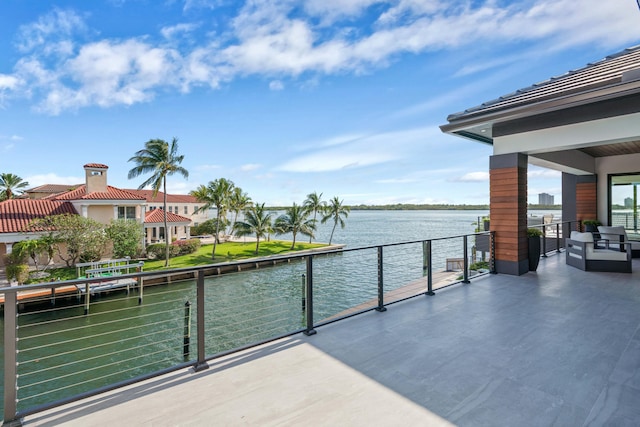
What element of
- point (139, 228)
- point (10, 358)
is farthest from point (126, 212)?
point (10, 358)

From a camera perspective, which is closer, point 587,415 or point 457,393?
point 587,415

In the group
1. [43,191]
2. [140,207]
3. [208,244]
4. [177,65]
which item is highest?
[177,65]

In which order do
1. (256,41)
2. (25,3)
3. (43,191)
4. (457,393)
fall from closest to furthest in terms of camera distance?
(457,393) → (25,3) → (256,41) → (43,191)

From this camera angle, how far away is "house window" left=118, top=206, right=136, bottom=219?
Answer: 22672 mm

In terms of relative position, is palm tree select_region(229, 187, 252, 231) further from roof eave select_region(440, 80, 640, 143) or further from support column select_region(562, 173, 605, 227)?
roof eave select_region(440, 80, 640, 143)

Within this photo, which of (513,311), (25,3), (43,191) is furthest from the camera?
(43,191)

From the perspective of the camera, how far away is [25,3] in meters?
8.04

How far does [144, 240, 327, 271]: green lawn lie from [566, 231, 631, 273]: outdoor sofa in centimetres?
2057

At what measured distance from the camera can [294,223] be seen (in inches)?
1174

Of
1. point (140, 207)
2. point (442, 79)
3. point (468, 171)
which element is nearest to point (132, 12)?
point (442, 79)

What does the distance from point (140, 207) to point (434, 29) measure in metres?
23.5

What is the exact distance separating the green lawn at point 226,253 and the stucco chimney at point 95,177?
20.8ft

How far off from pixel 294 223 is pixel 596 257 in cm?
2473

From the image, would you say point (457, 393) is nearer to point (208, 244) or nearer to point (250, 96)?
point (250, 96)
